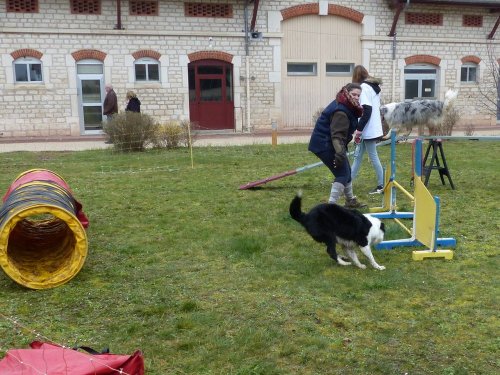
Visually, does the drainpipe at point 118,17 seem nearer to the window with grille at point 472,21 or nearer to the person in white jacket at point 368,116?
the person in white jacket at point 368,116

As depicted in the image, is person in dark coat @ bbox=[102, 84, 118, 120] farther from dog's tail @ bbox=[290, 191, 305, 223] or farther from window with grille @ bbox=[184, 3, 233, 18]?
dog's tail @ bbox=[290, 191, 305, 223]

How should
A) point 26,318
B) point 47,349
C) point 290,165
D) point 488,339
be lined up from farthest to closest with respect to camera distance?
point 290,165
point 26,318
point 488,339
point 47,349

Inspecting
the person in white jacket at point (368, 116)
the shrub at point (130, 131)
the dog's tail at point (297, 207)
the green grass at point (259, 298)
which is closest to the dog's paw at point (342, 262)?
the green grass at point (259, 298)

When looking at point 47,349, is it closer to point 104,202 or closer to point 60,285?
point 60,285

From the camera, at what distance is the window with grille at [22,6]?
63.7ft

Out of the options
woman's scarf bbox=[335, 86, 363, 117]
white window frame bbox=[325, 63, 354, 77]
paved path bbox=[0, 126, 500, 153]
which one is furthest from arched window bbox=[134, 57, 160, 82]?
woman's scarf bbox=[335, 86, 363, 117]

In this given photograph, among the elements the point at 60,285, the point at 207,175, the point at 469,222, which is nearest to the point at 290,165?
the point at 207,175

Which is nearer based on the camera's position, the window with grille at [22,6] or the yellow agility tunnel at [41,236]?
the yellow agility tunnel at [41,236]

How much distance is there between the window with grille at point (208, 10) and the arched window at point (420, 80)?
8612mm

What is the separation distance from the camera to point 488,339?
362 centimetres

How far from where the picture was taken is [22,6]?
64.1ft

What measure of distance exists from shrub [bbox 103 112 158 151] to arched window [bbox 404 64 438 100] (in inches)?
572

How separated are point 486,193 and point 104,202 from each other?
230 inches

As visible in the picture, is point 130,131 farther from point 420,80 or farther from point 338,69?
point 420,80
